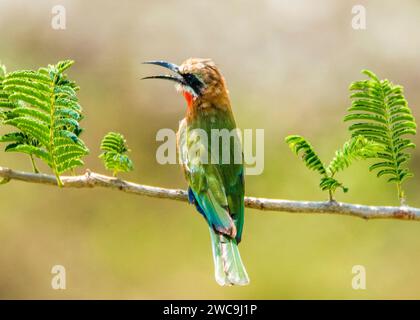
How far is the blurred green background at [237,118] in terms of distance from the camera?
5.94m

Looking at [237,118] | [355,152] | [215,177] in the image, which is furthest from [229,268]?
[237,118]

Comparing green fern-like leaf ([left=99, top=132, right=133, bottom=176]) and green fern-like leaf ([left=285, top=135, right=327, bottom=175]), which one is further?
green fern-like leaf ([left=99, top=132, right=133, bottom=176])

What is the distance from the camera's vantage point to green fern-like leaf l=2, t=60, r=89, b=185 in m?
2.23

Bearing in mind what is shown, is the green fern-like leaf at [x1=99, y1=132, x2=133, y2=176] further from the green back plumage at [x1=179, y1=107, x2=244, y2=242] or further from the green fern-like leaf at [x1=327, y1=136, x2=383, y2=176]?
the green back plumage at [x1=179, y1=107, x2=244, y2=242]

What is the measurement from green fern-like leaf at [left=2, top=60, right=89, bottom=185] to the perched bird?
879 mm

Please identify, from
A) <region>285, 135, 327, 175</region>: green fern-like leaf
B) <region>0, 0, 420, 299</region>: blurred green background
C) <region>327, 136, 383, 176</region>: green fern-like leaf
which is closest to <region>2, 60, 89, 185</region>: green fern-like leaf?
<region>285, 135, 327, 175</region>: green fern-like leaf

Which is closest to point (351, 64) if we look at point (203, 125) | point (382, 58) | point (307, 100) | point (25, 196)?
point (382, 58)

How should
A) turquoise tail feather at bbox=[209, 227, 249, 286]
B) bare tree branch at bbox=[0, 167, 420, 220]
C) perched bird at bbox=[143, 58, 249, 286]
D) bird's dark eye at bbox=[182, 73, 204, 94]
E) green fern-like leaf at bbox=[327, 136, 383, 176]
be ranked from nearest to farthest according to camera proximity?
green fern-like leaf at bbox=[327, 136, 383, 176], bare tree branch at bbox=[0, 167, 420, 220], turquoise tail feather at bbox=[209, 227, 249, 286], perched bird at bbox=[143, 58, 249, 286], bird's dark eye at bbox=[182, 73, 204, 94]

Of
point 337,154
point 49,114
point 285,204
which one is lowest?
point 285,204

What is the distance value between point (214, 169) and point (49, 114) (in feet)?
3.96

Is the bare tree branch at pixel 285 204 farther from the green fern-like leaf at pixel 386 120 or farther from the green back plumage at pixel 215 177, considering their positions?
the green back plumage at pixel 215 177

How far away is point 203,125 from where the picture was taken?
3.66 meters

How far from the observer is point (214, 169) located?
3355mm

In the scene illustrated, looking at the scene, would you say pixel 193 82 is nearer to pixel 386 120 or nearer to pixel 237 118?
pixel 386 120
